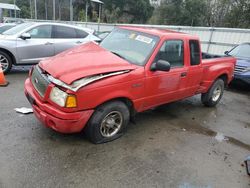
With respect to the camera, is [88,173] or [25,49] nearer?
[88,173]

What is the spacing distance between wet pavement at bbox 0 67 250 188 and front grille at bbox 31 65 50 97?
2.52ft

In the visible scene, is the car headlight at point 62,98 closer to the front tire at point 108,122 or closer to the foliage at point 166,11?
the front tire at point 108,122

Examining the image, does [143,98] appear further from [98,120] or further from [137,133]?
[98,120]

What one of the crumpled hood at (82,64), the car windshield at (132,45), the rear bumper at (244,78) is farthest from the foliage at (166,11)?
the crumpled hood at (82,64)

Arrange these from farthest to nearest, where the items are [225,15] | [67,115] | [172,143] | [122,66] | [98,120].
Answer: [225,15] → [172,143] → [122,66] → [98,120] → [67,115]

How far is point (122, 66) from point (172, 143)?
5.19 feet

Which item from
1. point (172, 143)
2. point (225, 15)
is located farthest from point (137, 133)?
point (225, 15)

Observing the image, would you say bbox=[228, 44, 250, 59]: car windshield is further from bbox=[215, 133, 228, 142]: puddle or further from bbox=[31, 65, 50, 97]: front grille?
bbox=[31, 65, 50, 97]: front grille

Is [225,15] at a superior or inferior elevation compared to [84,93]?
superior

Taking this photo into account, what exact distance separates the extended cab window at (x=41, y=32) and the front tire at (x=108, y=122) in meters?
5.35

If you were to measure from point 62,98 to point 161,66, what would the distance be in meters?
1.70

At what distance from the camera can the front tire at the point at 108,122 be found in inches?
150

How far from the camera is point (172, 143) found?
171 inches

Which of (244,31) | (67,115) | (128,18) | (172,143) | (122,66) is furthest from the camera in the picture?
(128,18)
